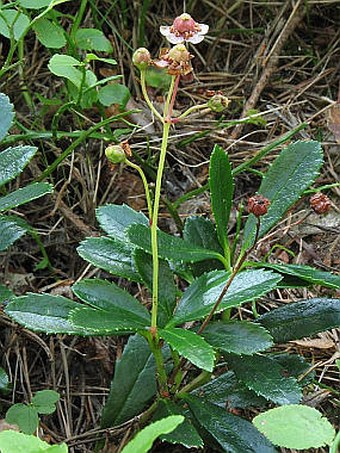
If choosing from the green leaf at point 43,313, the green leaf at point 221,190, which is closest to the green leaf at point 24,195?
the green leaf at point 43,313

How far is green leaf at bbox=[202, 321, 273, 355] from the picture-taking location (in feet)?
3.47

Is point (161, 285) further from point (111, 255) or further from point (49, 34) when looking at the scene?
point (49, 34)

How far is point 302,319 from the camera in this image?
3.92 ft

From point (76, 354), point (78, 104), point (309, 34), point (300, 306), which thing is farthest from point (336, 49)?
point (76, 354)

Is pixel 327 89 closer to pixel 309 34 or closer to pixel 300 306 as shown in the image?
pixel 309 34

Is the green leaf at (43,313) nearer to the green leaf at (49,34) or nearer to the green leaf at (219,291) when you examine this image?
the green leaf at (219,291)

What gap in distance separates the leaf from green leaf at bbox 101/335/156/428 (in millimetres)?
117

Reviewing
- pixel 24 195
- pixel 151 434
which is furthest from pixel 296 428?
pixel 24 195

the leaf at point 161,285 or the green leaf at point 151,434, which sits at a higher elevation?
the green leaf at point 151,434

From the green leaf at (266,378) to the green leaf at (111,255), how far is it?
229 millimetres

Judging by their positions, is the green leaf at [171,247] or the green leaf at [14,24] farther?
the green leaf at [14,24]

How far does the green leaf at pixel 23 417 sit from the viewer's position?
122cm

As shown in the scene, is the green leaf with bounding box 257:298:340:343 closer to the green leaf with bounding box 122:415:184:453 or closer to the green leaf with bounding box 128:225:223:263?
the green leaf with bounding box 128:225:223:263

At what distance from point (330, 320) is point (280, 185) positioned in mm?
259
